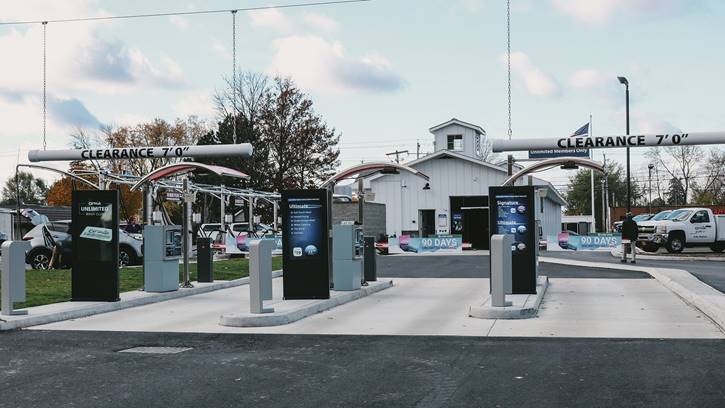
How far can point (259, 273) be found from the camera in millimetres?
11617

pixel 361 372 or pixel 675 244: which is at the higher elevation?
pixel 675 244

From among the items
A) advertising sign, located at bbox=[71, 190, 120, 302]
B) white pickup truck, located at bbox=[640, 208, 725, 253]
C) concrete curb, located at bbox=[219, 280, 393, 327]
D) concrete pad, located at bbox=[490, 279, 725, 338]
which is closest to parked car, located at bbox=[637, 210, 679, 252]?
white pickup truck, located at bbox=[640, 208, 725, 253]

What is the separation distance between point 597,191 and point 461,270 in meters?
93.1

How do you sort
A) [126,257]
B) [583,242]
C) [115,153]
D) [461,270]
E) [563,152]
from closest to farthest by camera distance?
[115,153] → [461,270] → [126,257] → [583,242] → [563,152]

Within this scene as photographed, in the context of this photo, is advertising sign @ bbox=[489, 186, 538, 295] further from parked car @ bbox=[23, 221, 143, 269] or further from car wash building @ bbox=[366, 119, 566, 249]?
car wash building @ bbox=[366, 119, 566, 249]

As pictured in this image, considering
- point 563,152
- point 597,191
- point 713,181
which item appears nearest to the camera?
point 563,152

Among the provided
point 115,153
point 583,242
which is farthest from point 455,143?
point 115,153

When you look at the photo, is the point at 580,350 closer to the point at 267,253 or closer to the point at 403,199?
the point at 267,253

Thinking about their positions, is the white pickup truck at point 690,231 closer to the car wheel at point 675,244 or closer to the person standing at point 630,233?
the car wheel at point 675,244

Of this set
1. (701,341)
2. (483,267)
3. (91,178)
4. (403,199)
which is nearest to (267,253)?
(701,341)

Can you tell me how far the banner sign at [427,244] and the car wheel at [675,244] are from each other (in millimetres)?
8727

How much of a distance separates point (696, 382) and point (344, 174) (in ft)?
36.6

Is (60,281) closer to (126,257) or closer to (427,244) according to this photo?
(126,257)

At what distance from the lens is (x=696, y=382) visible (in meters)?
6.98
